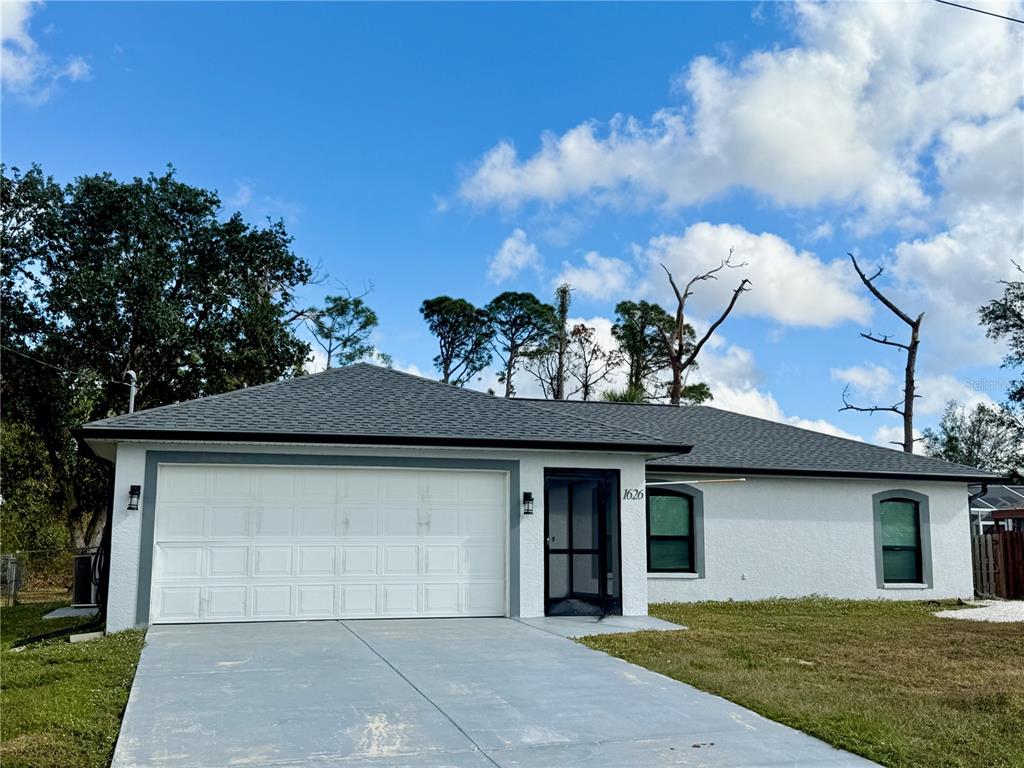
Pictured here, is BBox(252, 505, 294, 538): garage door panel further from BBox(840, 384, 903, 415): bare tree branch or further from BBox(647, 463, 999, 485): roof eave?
BBox(840, 384, 903, 415): bare tree branch

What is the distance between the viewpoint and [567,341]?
40281mm

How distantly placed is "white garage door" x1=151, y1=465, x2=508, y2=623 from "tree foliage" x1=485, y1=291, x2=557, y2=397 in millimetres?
28308

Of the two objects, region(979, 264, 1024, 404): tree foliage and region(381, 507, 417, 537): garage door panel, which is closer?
region(381, 507, 417, 537): garage door panel

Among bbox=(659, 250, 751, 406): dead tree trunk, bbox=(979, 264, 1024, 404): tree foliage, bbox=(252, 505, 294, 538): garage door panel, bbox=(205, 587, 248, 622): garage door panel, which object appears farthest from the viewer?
bbox=(659, 250, 751, 406): dead tree trunk

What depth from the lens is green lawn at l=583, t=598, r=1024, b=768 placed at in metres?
6.01

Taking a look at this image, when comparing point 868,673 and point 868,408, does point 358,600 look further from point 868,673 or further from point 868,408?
point 868,408

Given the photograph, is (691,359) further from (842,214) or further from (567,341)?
(842,214)

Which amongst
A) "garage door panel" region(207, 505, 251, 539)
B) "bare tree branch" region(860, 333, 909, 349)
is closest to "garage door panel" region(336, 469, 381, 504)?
"garage door panel" region(207, 505, 251, 539)

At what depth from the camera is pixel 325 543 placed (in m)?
12.2

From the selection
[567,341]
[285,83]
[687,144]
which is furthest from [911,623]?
[567,341]

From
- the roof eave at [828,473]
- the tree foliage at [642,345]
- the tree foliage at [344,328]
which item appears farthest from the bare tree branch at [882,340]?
the tree foliage at [344,328]

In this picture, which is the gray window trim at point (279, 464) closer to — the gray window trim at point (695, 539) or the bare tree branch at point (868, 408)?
the gray window trim at point (695, 539)

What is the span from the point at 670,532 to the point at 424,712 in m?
9.97

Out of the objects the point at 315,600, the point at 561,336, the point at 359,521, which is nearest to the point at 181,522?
the point at 315,600
